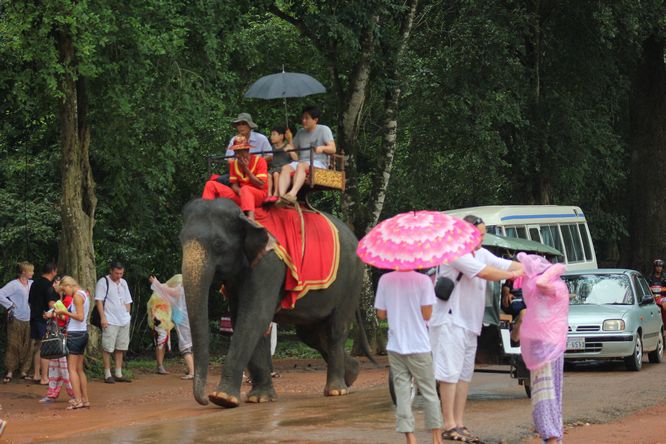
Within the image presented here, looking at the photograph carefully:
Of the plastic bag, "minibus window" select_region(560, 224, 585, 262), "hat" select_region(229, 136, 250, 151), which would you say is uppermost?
"hat" select_region(229, 136, 250, 151)

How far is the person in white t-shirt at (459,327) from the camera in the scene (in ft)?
37.4

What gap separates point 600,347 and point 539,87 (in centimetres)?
1286

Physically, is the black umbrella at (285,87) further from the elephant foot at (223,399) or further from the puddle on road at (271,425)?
the elephant foot at (223,399)

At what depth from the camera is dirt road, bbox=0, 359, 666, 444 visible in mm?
12133

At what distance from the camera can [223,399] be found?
573 inches

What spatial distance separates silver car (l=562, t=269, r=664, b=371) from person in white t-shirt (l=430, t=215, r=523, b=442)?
8.74m

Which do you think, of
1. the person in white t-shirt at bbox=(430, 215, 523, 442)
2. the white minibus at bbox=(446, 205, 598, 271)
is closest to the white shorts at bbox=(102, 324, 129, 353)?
the white minibus at bbox=(446, 205, 598, 271)

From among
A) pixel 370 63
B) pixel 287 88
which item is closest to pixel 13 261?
pixel 370 63

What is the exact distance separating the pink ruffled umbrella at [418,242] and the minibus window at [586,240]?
2026 cm

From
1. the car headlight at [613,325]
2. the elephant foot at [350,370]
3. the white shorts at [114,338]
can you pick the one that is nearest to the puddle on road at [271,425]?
the elephant foot at [350,370]

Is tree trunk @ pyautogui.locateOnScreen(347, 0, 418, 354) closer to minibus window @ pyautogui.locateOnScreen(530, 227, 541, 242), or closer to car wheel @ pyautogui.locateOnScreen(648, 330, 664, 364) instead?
minibus window @ pyautogui.locateOnScreen(530, 227, 541, 242)

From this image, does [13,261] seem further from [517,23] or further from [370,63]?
[517,23]

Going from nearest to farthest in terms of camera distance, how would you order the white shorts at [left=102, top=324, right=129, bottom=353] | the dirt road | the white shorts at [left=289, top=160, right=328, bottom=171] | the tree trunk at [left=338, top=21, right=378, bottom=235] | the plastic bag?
the plastic bag < the dirt road < the white shorts at [left=289, top=160, right=328, bottom=171] < the white shorts at [left=102, top=324, right=129, bottom=353] < the tree trunk at [left=338, top=21, right=378, bottom=235]

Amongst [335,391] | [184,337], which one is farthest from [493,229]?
[335,391]
